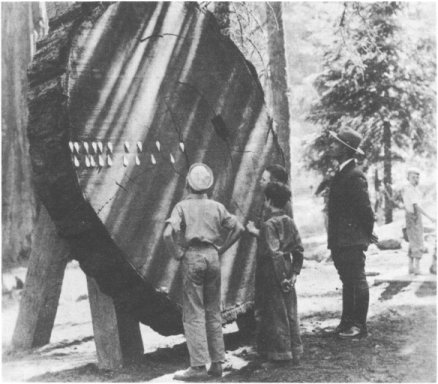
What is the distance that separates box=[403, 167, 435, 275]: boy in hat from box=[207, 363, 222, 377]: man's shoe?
4.80 meters

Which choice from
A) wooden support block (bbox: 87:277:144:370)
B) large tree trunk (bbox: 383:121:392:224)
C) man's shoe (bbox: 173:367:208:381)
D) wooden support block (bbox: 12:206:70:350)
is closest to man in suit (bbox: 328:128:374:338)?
man's shoe (bbox: 173:367:208:381)

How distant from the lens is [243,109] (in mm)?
5328

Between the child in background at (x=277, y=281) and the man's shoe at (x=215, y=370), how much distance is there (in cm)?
40

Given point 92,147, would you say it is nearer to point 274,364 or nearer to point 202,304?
point 202,304

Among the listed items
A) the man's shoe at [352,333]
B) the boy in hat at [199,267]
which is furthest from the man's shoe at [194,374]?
the man's shoe at [352,333]

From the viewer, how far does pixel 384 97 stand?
12984mm

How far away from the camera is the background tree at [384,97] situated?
42.2 feet

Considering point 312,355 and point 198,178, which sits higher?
point 198,178

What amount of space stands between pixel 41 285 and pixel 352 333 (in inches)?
110

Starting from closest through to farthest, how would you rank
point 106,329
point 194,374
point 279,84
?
1. point 194,374
2. point 106,329
3. point 279,84

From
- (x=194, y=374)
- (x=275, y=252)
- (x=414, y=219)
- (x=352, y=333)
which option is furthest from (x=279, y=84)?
(x=194, y=374)

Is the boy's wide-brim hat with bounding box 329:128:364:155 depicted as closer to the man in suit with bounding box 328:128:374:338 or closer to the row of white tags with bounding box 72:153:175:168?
A: the man in suit with bounding box 328:128:374:338

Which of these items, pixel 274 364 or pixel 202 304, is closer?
pixel 202 304

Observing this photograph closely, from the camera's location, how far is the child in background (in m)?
4.45
